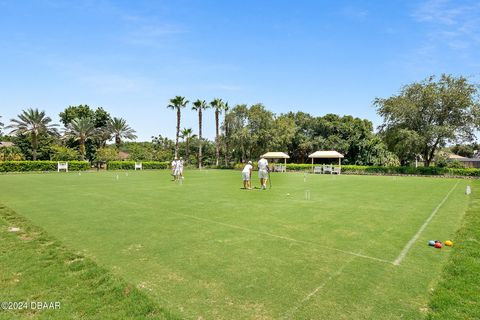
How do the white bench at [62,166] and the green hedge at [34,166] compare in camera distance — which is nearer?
the green hedge at [34,166]

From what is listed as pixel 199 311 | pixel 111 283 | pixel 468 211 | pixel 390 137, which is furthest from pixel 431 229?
pixel 390 137

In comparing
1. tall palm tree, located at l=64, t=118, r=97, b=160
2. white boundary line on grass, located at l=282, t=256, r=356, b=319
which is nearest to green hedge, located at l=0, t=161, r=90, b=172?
tall palm tree, located at l=64, t=118, r=97, b=160

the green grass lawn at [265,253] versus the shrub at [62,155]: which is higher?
the shrub at [62,155]

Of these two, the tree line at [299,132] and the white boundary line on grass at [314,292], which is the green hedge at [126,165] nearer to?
the tree line at [299,132]

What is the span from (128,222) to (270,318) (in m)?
5.46

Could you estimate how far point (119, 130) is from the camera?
5272cm

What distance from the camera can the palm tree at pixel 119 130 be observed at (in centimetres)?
5209

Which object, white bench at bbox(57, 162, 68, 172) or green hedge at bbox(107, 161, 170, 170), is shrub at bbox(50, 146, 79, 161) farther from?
white bench at bbox(57, 162, 68, 172)

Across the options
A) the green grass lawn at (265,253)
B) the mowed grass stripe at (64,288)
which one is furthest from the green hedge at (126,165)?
the mowed grass stripe at (64,288)

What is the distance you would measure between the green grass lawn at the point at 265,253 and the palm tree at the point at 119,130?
146ft

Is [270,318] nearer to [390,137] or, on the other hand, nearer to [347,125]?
[390,137]

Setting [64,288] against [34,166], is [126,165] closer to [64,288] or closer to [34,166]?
[34,166]

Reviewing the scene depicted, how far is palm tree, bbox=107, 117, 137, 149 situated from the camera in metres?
52.1

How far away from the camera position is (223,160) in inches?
2178
